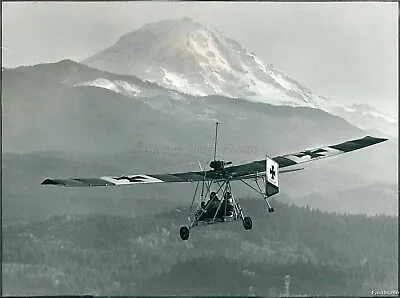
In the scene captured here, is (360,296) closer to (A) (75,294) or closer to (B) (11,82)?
(A) (75,294)

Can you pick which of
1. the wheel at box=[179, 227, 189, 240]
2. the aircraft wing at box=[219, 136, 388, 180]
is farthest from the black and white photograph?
the wheel at box=[179, 227, 189, 240]

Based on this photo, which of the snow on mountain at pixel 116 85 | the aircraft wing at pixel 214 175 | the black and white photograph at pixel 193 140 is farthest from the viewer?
the snow on mountain at pixel 116 85

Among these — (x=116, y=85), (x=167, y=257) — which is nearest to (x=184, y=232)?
(x=167, y=257)

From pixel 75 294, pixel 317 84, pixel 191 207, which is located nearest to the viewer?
pixel 191 207

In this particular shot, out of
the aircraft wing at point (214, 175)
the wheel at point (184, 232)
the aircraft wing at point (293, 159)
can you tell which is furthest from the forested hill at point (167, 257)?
the wheel at point (184, 232)

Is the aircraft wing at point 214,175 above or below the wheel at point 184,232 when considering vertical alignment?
above

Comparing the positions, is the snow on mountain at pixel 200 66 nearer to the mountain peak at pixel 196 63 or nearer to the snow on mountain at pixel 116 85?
the mountain peak at pixel 196 63

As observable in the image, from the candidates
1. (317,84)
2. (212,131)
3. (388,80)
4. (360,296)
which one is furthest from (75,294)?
(388,80)
